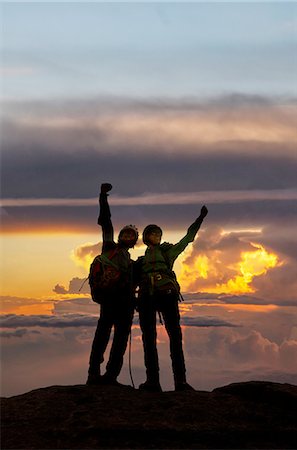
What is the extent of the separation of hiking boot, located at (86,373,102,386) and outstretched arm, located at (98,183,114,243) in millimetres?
2838

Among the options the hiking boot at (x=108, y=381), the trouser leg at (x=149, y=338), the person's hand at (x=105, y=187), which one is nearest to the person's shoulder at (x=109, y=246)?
the person's hand at (x=105, y=187)

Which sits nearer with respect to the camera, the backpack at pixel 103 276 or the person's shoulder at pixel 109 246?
the backpack at pixel 103 276

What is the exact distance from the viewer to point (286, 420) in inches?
563

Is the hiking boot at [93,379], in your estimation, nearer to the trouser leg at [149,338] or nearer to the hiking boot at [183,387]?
the trouser leg at [149,338]

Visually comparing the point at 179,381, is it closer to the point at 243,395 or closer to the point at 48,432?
the point at 243,395

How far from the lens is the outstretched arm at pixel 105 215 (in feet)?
53.8

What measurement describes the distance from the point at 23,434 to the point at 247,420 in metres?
4.02

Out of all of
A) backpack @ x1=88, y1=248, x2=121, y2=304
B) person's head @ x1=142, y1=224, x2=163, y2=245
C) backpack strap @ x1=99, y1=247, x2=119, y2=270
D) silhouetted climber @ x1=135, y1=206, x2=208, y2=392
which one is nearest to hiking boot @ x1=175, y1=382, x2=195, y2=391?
silhouetted climber @ x1=135, y1=206, x2=208, y2=392

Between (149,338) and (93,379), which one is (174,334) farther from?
(93,379)

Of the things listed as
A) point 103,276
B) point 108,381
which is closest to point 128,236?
point 103,276

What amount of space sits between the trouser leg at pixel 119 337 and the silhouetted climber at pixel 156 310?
0.27m

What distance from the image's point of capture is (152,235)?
16156 mm

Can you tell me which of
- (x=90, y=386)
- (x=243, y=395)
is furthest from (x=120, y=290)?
(x=243, y=395)

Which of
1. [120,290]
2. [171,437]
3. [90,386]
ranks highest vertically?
[120,290]
